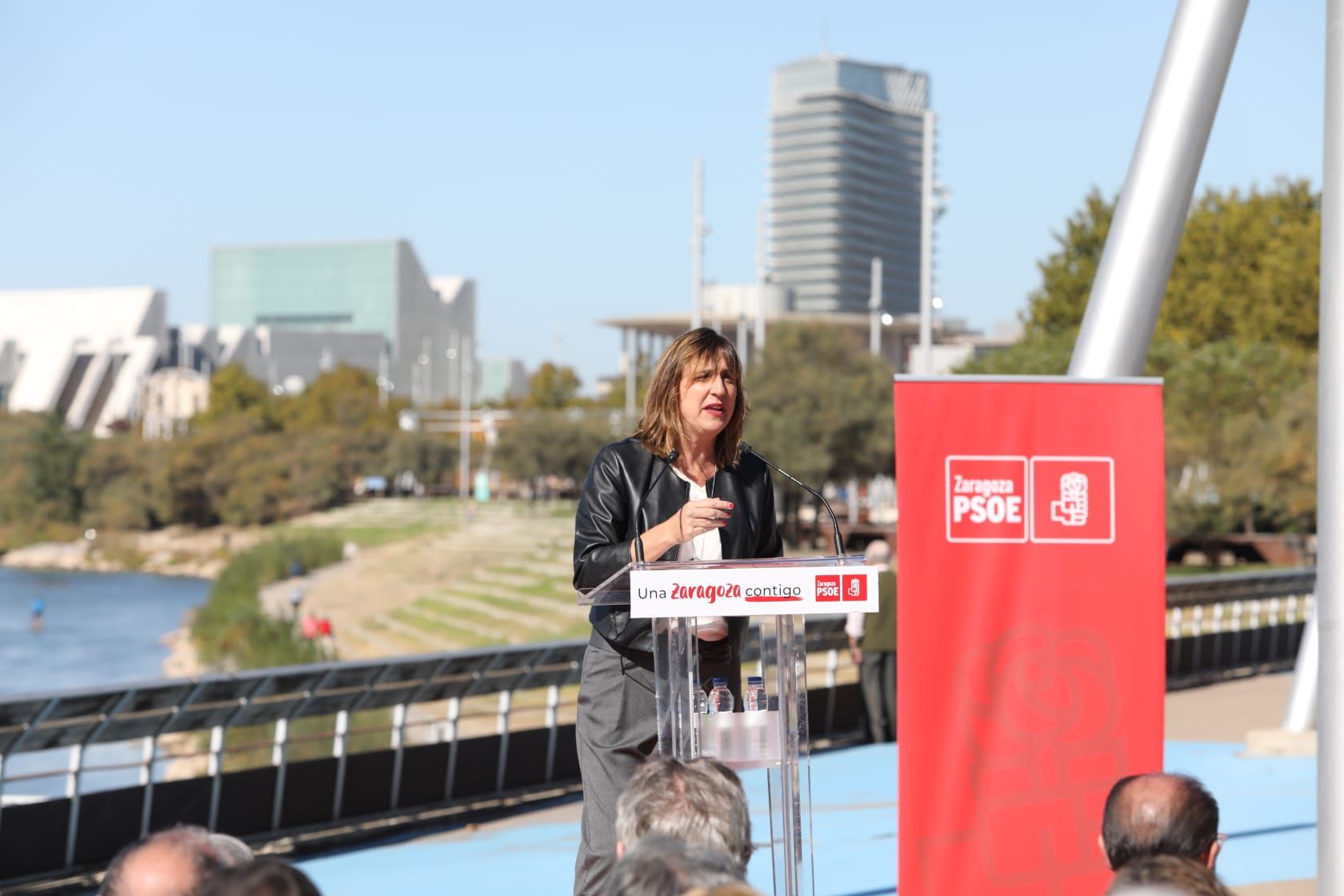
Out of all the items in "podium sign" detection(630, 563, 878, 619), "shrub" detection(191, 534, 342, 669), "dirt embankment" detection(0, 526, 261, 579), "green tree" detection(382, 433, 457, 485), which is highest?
"podium sign" detection(630, 563, 878, 619)

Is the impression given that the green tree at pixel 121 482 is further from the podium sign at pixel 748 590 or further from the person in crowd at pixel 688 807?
the person in crowd at pixel 688 807

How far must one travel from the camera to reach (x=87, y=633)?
2606 inches

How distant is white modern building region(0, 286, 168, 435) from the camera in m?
181

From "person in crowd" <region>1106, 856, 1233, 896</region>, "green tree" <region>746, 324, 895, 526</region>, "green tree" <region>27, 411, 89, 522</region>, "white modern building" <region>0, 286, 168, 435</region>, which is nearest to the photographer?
"person in crowd" <region>1106, 856, 1233, 896</region>

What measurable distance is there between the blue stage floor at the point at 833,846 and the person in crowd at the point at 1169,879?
175 inches

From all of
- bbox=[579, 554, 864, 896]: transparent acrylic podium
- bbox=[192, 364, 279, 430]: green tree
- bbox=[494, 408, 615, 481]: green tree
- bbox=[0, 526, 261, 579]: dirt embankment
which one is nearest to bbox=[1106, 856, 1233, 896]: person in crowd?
bbox=[579, 554, 864, 896]: transparent acrylic podium

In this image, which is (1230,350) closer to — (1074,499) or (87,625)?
(87,625)

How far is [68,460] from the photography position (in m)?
121

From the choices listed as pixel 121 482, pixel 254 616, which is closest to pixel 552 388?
pixel 121 482

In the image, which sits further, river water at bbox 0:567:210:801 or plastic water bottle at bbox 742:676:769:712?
river water at bbox 0:567:210:801

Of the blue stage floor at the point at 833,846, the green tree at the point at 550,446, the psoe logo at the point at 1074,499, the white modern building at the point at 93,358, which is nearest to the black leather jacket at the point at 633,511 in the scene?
the psoe logo at the point at 1074,499

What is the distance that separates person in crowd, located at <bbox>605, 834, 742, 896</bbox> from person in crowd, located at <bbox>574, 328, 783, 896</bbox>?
1547mm

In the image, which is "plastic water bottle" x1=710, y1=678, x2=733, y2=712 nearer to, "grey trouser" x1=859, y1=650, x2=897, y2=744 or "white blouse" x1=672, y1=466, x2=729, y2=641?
"white blouse" x1=672, y1=466, x2=729, y2=641

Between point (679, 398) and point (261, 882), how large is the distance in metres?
2.18
